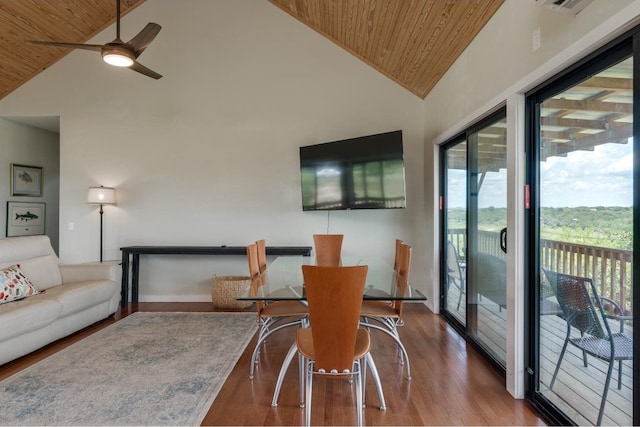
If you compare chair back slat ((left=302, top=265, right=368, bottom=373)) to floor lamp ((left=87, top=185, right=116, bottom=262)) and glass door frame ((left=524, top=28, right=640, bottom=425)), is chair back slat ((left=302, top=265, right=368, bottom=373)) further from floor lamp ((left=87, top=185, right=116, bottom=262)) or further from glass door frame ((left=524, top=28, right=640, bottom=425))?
floor lamp ((left=87, top=185, right=116, bottom=262))

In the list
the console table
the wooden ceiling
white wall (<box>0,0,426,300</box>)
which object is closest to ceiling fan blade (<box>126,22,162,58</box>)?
white wall (<box>0,0,426,300</box>)

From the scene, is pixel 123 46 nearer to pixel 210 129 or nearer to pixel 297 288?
pixel 210 129

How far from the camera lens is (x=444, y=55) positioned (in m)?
3.08

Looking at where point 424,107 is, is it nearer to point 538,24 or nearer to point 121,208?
point 538,24

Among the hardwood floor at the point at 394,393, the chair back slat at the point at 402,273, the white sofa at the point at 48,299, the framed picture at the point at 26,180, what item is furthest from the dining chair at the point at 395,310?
the framed picture at the point at 26,180

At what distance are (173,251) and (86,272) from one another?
90 cm

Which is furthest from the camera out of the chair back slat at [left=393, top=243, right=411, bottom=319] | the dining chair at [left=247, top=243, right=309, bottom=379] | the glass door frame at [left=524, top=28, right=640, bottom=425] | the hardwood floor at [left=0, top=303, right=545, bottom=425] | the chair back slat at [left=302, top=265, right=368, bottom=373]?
the dining chair at [left=247, top=243, right=309, bottom=379]

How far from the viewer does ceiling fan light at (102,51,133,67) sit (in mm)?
2698

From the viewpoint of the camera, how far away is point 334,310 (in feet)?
5.02

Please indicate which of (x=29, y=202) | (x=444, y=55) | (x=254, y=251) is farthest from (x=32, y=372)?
(x=444, y=55)

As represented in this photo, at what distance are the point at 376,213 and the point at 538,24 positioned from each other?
2.72 metres

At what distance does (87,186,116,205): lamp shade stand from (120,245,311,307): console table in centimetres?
67

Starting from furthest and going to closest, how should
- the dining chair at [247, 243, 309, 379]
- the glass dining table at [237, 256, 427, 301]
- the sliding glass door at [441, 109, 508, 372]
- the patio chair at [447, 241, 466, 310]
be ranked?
the patio chair at [447, 241, 466, 310] → the sliding glass door at [441, 109, 508, 372] → the dining chair at [247, 243, 309, 379] → the glass dining table at [237, 256, 427, 301]

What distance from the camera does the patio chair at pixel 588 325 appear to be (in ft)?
4.76
